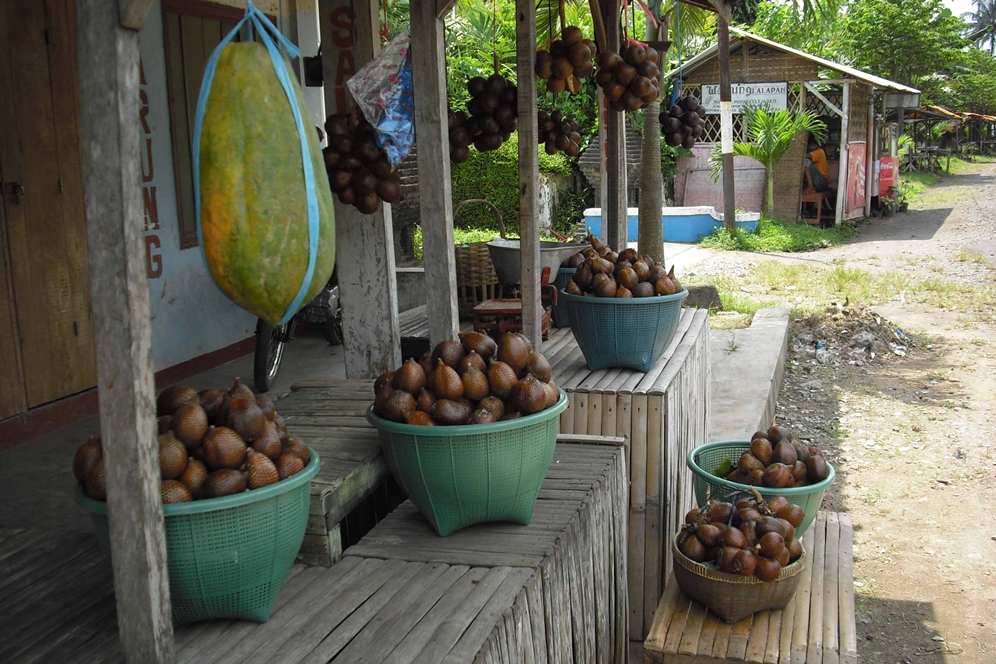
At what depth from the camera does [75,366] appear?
16.6 ft

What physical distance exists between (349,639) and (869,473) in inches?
195

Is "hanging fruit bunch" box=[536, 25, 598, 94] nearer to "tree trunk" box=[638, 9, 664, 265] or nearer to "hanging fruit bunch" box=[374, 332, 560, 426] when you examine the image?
"hanging fruit bunch" box=[374, 332, 560, 426]

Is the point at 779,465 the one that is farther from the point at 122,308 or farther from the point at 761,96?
the point at 761,96

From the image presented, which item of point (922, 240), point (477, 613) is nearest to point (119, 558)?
point (477, 613)

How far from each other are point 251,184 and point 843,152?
1826 centimetres

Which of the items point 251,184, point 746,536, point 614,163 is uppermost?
point 614,163

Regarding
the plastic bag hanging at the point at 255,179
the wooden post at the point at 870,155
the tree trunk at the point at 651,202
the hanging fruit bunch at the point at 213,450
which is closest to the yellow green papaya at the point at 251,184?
the plastic bag hanging at the point at 255,179

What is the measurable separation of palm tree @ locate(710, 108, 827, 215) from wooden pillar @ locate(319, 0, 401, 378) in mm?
15103

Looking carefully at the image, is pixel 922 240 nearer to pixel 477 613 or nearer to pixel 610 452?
pixel 610 452

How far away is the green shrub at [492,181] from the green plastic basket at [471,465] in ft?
46.7

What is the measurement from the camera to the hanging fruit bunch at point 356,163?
323 cm

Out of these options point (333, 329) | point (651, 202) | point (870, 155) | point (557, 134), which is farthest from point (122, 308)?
point (870, 155)

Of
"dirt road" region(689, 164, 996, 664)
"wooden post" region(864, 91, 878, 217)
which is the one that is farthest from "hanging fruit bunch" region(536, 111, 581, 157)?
"wooden post" region(864, 91, 878, 217)

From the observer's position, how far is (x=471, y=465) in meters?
2.54
